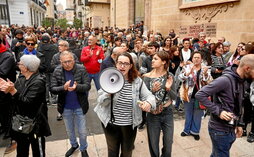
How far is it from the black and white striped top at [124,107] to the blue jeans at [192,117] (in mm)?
1965

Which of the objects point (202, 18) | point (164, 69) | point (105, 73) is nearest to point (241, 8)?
point (202, 18)

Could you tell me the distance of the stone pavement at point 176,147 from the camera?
3.42 m

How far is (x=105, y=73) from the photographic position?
80.3 inches

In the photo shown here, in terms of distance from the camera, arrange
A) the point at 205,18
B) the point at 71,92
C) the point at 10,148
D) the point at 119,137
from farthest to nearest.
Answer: the point at 205,18 < the point at 10,148 < the point at 71,92 < the point at 119,137

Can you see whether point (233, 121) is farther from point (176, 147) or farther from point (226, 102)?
A: point (176, 147)

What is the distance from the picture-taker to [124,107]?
2336mm

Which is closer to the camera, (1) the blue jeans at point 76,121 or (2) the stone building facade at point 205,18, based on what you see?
(1) the blue jeans at point 76,121

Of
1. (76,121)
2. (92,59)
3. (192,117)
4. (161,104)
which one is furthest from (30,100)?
(192,117)

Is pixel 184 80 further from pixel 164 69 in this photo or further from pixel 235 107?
pixel 235 107

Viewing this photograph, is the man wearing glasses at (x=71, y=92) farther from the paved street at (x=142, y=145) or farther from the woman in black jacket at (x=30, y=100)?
the paved street at (x=142, y=145)

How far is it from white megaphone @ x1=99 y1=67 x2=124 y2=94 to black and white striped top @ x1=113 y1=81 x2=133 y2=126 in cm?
28

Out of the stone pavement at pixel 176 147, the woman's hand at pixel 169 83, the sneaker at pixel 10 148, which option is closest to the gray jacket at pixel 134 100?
the woman's hand at pixel 169 83

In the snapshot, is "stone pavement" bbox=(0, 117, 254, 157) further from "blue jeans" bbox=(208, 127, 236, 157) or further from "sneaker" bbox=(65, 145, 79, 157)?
"blue jeans" bbox=(208, 127, 236, 157)

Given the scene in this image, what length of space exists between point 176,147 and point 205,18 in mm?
7772
